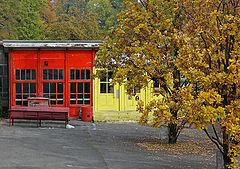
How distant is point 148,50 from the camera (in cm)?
1180

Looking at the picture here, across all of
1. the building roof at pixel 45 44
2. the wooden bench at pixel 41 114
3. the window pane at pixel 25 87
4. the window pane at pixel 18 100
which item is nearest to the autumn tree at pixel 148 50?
the wooden bench at pixel 41 114

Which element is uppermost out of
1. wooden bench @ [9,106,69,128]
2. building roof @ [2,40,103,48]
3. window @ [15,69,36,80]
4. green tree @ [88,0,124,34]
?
green tree @ [88,0,124,34]

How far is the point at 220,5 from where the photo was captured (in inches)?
350

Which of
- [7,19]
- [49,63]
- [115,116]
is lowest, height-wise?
[115,116]

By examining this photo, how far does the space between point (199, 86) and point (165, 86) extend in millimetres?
4259

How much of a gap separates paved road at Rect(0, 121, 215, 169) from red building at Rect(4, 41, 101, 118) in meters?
3.32

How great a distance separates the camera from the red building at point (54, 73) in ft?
63.2

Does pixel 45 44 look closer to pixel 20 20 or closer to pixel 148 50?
pixel 148 50

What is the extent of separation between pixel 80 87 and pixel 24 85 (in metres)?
3.00

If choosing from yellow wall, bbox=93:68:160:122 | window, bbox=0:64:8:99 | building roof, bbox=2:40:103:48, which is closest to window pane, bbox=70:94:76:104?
yellow wall, bbox=93:68:160:122

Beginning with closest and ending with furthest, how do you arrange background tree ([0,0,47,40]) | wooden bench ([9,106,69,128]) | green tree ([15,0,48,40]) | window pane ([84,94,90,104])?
wooden bench ([9,106,69,128]), window pane ([84,94,90,104]), background tree ([0,0,47,40]), green tree ([15,0,48,40])

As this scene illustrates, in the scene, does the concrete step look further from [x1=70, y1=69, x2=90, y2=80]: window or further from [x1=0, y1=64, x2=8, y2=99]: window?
[x1=0, y1=64, x2=8, y2=99]: window

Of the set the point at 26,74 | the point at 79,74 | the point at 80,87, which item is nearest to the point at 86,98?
the point at 80,87

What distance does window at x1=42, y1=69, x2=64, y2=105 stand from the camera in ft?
63.7
